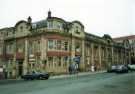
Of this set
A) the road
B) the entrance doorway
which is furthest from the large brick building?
the road

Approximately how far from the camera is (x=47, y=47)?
130 ft

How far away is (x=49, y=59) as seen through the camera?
3969cm

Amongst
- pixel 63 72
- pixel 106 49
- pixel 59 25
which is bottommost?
pixel 63 72

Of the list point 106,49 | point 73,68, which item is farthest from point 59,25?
point 106,49

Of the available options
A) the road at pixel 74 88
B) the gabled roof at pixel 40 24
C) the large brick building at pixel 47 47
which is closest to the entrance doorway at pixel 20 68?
the large brick building at pixel 47 47

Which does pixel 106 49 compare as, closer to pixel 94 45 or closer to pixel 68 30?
pixel 94 45

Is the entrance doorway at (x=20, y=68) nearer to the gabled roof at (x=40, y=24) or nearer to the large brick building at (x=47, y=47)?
the large brick building at (x=47, y=47)

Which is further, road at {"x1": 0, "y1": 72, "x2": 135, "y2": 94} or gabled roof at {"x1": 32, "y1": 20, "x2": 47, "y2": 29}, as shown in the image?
gabled roof at {"x1": 32, "y1": 20, "x2": 47, "y2": 29}

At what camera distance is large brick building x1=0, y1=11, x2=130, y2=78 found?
39969mm

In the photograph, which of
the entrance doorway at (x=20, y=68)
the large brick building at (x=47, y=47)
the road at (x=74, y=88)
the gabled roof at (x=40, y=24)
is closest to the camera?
the road at (x=74, y=88)

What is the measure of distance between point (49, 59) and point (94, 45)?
15896 mm

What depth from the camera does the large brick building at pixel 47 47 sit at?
40.0m

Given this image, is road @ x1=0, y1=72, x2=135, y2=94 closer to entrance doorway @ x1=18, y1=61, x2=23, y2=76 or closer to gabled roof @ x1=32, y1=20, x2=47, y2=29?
gabled roof @ x1=32, y1=20, x2=47, y2=29

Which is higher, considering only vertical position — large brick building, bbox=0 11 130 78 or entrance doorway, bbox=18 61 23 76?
large brick building, bbox=0 11 130 78
